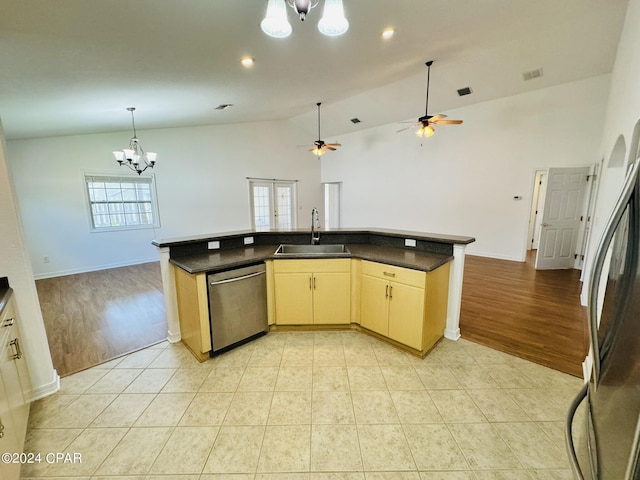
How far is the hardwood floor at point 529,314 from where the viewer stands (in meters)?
2.36

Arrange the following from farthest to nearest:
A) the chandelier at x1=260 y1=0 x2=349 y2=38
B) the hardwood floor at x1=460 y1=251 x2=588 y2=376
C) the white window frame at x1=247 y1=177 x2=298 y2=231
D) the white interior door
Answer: the white window frame at x1=247 y1=177 x2=298 y2=231 < the white interior door < the hardwood floor at x1=460 y1=251 x2=588 y2=376 < the chandelier at x1=260 y1=0 x2=349 y2=38

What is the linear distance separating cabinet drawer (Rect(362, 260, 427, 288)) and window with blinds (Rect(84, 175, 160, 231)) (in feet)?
17.3

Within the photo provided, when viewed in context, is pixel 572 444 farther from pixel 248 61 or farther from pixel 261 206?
pixel 261 206

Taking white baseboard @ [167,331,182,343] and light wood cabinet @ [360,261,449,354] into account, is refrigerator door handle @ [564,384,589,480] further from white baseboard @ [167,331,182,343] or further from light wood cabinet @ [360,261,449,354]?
white baseboard @ [167,331,182,343]

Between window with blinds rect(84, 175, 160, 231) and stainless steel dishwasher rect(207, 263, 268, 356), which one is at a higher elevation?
window with blinds rect(84, 175, 160, 231)

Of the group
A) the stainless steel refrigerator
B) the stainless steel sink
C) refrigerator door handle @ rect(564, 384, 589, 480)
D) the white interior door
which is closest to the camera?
the stainless steel refrigerator

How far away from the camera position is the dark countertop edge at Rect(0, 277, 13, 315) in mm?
1454

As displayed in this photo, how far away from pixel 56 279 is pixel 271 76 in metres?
5.19

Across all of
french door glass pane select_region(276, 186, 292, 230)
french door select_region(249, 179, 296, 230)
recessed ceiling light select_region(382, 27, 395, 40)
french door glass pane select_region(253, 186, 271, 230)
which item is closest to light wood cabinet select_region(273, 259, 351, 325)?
recessed ceiling light select_region(382, 27, 395, 40)

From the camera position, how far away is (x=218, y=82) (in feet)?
10.3

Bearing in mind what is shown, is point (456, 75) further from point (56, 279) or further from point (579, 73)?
point (56, 279)

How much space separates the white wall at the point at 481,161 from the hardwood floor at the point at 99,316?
18.9 feet

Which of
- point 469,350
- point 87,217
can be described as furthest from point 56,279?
point 469,350

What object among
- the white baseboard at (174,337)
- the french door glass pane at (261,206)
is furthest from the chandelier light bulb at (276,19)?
the french door glass pane at (261,206)
